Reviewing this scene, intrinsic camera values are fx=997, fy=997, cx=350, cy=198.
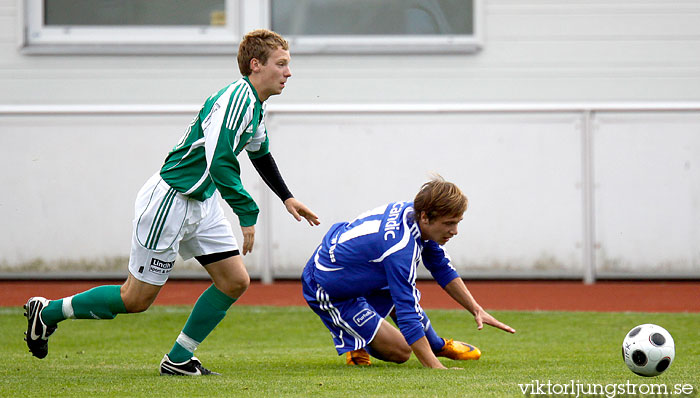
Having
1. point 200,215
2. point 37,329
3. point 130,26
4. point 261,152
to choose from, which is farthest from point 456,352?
point 130,26

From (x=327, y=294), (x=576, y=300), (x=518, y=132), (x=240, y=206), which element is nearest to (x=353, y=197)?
(x=518, y=132)

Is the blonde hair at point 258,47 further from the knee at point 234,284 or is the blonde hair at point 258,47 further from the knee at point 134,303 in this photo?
the knee at point 134,303

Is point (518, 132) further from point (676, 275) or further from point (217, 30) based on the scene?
point (217, 30)

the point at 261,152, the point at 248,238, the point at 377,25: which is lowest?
the point at 248,238

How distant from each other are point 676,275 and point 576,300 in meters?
1.74

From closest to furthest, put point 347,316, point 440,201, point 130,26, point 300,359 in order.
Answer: point 440,201
point 347,316
point 300,359
point 130,26

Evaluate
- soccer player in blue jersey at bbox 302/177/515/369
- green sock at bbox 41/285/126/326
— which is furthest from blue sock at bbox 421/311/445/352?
green sock at bbox 41/285/126/326

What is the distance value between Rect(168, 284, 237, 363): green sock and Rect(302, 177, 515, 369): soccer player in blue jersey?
2.08 ft

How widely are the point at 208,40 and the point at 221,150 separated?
25.0 feet

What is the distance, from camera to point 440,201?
5.11 metres

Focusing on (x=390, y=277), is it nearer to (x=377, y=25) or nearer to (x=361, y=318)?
(x=361, y=318)

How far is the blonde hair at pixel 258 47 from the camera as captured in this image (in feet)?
17.2

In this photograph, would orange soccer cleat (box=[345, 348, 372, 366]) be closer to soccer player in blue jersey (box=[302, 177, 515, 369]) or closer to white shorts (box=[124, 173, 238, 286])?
soccer player in blue jersey (box=[302, 177, 515, 369])

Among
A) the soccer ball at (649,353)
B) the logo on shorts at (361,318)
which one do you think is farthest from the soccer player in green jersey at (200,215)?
the soccer ball at (649,353)
